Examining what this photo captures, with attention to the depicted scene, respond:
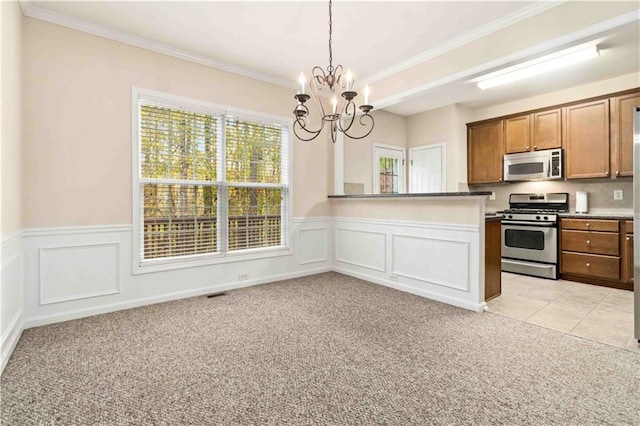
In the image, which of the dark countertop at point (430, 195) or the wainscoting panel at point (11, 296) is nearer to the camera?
the wainscoting panel at point (11, 296)

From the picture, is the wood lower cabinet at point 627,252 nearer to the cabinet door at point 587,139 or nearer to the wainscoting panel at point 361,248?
the cabinet door at point 587,139

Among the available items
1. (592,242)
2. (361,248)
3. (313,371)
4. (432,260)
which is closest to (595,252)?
(592,242)

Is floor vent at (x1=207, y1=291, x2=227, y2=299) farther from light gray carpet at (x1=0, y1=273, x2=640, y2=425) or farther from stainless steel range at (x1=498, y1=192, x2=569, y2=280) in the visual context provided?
stainless steel range at (x1=498, y1=192, x2=569, y2=280)

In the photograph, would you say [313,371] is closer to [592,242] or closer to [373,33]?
[373,33]

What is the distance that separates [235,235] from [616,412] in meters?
3.59

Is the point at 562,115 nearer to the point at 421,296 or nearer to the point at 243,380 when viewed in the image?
the point at 421,296

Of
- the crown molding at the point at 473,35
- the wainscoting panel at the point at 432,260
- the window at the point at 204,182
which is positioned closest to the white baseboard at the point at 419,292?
the wainscoting panel at the point at 432,260

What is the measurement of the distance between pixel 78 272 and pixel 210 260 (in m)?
1.24

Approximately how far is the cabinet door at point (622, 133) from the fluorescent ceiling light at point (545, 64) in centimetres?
107

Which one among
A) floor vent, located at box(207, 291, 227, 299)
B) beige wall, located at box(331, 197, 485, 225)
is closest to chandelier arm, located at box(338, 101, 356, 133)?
beige wall, located at box(331, 197, 485, 225)

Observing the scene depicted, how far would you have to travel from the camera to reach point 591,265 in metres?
4.16

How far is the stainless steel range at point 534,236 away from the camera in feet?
14.7

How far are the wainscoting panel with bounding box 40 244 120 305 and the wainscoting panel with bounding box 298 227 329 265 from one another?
7.34 ft

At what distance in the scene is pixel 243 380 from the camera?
194 centimetres
